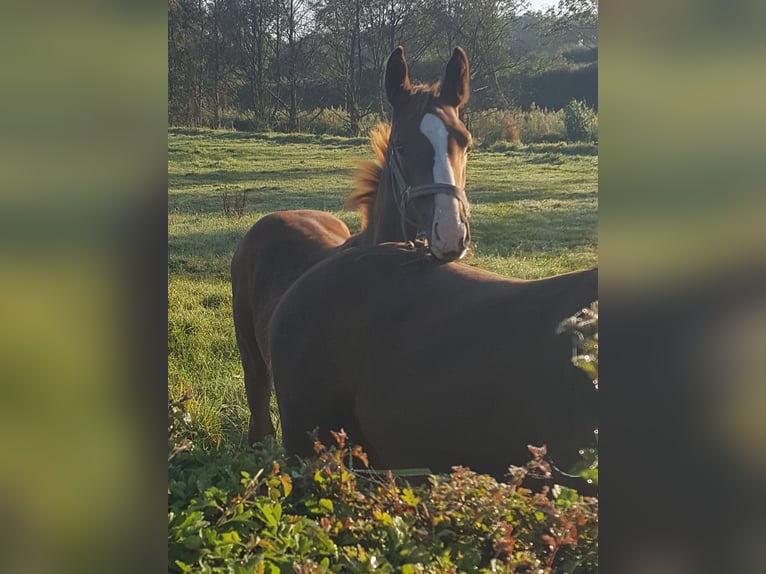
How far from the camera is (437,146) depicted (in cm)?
226

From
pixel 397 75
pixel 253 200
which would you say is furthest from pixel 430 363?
pixel 397 75

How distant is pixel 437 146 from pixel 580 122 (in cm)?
40

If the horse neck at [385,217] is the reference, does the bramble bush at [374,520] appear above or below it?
below

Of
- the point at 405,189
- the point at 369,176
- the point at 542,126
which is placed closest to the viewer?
the point at 542,126

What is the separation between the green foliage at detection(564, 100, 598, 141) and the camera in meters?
2.07

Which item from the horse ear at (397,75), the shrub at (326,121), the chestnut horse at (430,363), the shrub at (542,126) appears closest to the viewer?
the chestnut horse at (430,363)

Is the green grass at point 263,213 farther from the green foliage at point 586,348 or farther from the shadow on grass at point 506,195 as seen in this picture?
the green foliage at point 586,348

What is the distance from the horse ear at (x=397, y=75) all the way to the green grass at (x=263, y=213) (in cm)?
19

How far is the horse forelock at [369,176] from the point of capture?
7.72 ft

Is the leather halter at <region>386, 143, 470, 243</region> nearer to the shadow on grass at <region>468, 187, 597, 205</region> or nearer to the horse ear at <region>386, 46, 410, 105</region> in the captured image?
the shadow on grass at <region>468, 187, 597, 205</region>

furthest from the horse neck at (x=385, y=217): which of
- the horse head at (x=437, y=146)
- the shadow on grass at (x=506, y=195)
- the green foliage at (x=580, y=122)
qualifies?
the green foliage at (x=580, y=122)
